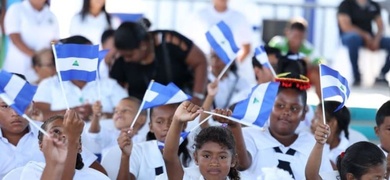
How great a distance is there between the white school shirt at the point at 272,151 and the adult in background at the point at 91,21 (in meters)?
3.77

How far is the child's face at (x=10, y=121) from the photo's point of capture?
7859 mm

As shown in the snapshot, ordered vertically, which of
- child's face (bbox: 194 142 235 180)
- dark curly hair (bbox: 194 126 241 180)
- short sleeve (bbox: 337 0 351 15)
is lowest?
short sleeve (bbox: 337 0 351 15)

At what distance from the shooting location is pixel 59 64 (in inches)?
313

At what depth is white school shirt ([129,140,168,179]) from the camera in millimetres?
8062

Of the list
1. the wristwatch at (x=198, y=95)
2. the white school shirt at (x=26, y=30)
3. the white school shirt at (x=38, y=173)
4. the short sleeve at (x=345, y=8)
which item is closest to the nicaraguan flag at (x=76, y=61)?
the white school shirt at (x=38, y=173)

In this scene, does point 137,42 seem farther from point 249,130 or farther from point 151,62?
point 249,130

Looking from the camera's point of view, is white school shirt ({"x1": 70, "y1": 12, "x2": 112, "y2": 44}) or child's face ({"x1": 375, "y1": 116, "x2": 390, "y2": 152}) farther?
white school shirt ({"x1": 70, "y1": 12, "x2": 112, "y2": 44})

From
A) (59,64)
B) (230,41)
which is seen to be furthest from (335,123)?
(59,64)

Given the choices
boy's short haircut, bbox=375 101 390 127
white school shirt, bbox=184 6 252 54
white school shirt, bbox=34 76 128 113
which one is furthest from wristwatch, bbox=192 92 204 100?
boy's short haircut, bbox=375 101 390 127

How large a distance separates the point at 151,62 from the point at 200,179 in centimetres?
Answer: 312

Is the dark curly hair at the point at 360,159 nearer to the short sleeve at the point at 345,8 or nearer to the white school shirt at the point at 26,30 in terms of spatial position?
the white school shirt at the point at 26,30

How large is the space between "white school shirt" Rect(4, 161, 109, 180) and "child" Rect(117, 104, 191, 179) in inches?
11.6

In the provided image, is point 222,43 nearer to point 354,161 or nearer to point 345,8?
point 354,161

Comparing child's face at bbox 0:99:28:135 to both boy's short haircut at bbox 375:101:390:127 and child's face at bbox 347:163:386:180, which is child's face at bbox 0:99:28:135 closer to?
child's face at bbox 347:163:386:180
